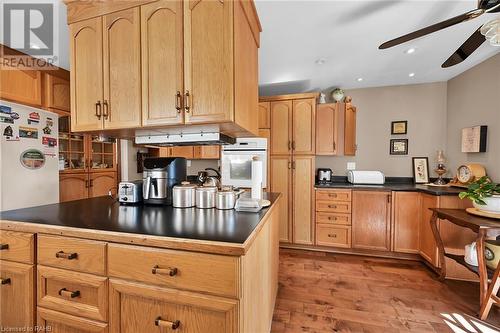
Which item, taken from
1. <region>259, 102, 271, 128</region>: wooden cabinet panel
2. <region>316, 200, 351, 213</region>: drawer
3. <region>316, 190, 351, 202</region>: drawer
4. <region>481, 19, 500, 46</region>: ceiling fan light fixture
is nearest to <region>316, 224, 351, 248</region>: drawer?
<region>316, 200, 351, 213</region>: drawer

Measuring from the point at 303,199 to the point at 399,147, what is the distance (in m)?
1.67

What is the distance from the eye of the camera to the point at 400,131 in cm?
314

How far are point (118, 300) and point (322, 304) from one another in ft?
5.27

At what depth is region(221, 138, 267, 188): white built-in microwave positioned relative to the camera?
3.05 meters

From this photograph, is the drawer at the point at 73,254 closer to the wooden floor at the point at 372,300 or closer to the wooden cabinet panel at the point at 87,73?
the wooden cabinet panel at the point at 87,73

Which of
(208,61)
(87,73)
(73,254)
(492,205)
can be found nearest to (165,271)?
(73,254)

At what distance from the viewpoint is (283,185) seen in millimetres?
3068

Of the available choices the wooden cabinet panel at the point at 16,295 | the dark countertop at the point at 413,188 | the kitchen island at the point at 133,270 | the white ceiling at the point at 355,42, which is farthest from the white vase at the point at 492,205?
the wooden cabinet panel at the point at 16,295

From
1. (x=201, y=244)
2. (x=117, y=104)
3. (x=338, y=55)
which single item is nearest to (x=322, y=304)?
(x=201, y=244)

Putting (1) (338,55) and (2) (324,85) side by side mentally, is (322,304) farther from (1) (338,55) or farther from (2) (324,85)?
(2) (324,85)

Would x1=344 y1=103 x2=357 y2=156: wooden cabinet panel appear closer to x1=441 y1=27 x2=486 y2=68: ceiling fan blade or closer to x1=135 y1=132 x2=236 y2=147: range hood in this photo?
x1=441 y1=27 x2=486 y2=68: ceiling fan blade

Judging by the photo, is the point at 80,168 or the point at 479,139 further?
the point at 80,168

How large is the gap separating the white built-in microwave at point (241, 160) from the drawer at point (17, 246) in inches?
89.0

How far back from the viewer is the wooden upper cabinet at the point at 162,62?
3.98 ft
